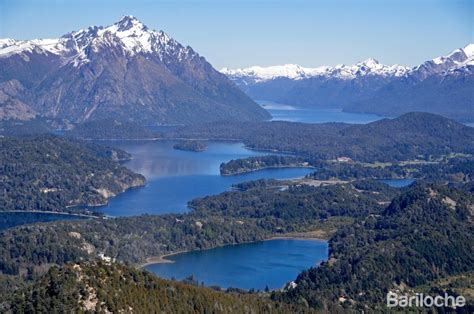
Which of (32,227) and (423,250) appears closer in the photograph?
(423,250)

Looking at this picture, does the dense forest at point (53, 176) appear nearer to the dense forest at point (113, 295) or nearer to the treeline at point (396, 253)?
the treeline at point (396, 253)

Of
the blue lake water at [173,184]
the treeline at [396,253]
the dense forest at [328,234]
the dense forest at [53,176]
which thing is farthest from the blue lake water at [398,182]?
the treeline at [396,253]

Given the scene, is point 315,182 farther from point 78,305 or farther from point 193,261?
point 78,305

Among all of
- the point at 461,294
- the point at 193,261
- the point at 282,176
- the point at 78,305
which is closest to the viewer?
the point at 78,305

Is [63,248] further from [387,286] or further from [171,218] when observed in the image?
[387,286]

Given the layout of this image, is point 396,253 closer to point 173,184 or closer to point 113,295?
point 113,295

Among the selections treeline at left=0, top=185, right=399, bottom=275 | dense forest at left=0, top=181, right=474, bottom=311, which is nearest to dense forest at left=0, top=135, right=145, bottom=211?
treeline at left=0, top=185, right=399, bottom=275

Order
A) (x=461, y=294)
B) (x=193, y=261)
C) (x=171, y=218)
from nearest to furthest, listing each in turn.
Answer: (x=461, y=294)
(x=193, y=261)
(x=171, y=218)

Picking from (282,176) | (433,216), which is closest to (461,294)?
(433,216)
